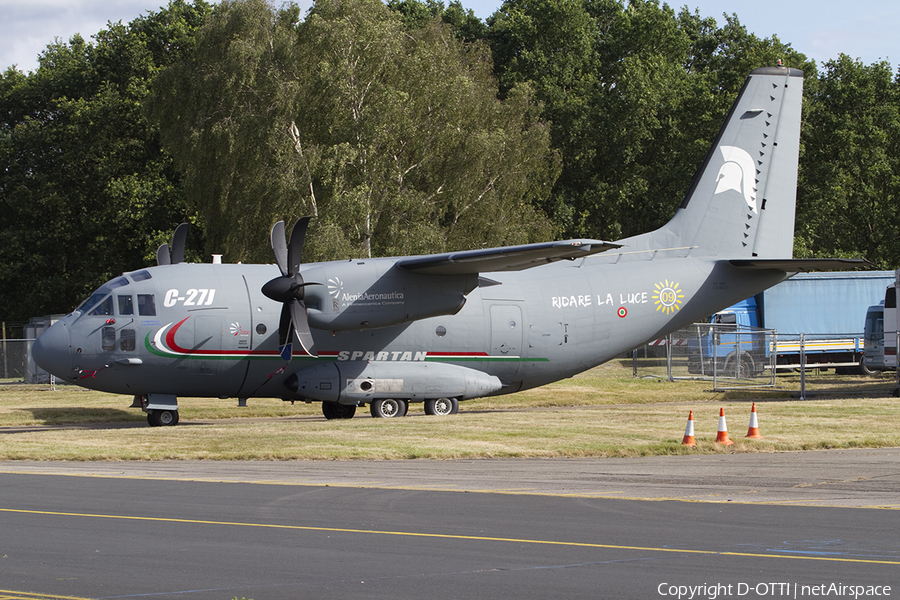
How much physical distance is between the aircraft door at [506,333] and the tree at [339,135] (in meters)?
10.6

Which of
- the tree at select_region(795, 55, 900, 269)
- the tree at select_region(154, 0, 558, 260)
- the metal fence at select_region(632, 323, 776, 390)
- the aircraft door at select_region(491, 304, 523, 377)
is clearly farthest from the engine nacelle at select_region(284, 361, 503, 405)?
the tree at select_region(795, 55, 900, 269)

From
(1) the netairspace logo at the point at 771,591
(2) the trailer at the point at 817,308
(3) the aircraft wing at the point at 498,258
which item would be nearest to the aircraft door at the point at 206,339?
(3) the aircraft wing at the point at 498,258

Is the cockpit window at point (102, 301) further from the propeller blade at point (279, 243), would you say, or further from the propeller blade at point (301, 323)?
the propeller blade at point (301, 323)

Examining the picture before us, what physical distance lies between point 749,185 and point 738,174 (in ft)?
1.55

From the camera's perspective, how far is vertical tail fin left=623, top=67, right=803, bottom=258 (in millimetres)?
27375

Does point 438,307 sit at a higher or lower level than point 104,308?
lower

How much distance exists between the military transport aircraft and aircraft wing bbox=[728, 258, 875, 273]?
0.18ft

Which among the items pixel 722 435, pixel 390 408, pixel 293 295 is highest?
pixel 293 295

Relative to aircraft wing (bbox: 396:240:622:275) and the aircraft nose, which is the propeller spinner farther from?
the aircraft nose

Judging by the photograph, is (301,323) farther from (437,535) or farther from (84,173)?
(84,173)

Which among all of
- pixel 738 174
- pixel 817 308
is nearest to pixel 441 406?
pixel 738 174

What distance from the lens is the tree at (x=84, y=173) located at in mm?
56156

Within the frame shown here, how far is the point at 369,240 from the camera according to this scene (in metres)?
37.5

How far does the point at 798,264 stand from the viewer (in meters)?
25.2
